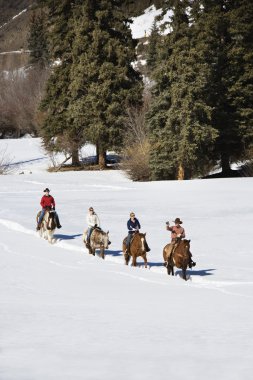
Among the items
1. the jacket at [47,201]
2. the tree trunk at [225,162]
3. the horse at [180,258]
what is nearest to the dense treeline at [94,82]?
the tree trunk at [225,162]

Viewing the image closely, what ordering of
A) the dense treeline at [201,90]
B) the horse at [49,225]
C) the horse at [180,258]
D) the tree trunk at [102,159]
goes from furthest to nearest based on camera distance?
the tree trunk at [102,159], the dense treeline at [201,90], the horse at [49,225], the horse at [180,258]

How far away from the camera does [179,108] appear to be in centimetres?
4512

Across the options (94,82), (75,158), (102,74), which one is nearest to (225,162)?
(102,74)

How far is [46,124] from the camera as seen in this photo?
55469 millimetres

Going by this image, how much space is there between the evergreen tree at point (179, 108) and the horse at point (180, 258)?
87.4 feet

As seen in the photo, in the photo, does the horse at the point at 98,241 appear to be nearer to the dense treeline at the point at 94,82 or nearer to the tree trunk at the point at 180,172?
the tree trunk at the point at 180,172

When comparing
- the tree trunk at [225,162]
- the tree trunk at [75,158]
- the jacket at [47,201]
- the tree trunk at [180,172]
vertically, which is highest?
the tree trunk at [75,158]

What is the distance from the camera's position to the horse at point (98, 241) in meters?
20.1

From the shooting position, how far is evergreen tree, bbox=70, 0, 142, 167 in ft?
166

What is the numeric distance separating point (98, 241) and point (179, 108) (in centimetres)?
2646

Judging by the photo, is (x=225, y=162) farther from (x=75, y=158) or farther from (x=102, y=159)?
(x=75, y=158)

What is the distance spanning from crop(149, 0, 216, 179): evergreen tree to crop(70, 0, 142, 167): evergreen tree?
14.9 ft

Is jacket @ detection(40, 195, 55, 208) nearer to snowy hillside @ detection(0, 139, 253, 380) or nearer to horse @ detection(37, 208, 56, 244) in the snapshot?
horse @ detection(37, 208, 56, 244)

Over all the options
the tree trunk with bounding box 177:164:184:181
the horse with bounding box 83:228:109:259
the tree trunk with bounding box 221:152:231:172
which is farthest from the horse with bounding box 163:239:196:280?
the tree trunk with bounding box 221:152:231:172
